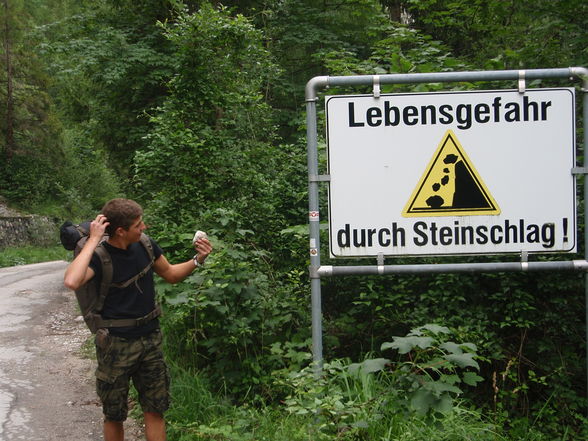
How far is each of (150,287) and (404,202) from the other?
1808 millimetres

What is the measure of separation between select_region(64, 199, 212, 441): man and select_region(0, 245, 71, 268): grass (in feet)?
60.9

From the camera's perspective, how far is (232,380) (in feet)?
15.9

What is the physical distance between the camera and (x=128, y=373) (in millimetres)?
Answer: 3781

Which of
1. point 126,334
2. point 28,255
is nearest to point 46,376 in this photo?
point 126,334

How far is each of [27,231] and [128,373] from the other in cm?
2739

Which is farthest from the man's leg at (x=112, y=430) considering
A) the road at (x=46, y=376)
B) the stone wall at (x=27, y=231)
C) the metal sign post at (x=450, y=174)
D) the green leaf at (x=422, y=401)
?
the stone wall at (x=27, y=231)

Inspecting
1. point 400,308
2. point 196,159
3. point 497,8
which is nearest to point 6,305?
point 196,159

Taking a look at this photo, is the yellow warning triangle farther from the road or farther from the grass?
the grass

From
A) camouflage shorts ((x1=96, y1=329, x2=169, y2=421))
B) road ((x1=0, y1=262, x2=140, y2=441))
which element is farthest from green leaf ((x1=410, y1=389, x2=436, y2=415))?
road ((x1=0, y1=262, x2=140, y2=441))

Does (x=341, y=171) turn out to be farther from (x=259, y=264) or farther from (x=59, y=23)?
(x=59, y=23)

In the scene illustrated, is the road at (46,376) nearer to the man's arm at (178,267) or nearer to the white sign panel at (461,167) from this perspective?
the man's arm at (178,267)

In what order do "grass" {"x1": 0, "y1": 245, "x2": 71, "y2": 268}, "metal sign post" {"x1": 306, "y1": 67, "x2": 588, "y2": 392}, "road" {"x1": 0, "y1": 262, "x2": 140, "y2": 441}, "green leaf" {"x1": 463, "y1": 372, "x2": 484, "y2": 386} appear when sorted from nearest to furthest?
"green leaf" {"x1": 463, "y1": 372, "x2": 484, "y2": 386} < "metal sign post" {"x1": 306, "y1": 67, "x2": 588, "y2": 392} < "road" {"x1": 0, "y1": 262, "x2": 140, "y2": 441} < "grass" {"x1": 0, "y1": 245, "x2": 71, "y2": 268}

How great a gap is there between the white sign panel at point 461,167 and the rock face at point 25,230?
24721mm

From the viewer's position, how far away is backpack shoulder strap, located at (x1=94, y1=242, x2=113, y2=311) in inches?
145
